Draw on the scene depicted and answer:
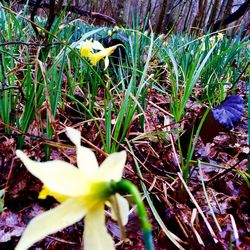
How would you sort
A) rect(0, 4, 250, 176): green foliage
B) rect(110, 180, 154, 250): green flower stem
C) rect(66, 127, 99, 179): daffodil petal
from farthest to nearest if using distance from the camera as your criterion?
rect(0, 4, 250, 176): green foliage, rect(66, 127, 99, 179): daffodil petal, rect(110, 180, 154, 250): green flower stem

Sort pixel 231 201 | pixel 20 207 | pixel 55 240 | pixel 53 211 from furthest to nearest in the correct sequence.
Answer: pixel 231 201 → pixel 20 207 → pixel 55 240 → pixel 53 211

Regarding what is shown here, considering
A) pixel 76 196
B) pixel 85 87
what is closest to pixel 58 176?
pixel 76 196

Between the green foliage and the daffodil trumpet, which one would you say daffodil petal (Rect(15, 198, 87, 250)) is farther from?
the green foliage

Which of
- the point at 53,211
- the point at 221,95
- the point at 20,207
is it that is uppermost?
the point at 53,211

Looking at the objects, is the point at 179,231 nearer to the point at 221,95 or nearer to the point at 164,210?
the point at 164,210

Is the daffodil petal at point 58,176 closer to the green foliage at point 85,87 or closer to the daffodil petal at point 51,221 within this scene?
the daffodil petal at point 51,221

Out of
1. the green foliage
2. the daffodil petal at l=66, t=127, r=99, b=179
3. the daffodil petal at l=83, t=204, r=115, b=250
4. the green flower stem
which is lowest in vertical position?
the green foliage

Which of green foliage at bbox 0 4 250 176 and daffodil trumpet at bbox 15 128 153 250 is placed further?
green foliage at bbox 0 4 250 176

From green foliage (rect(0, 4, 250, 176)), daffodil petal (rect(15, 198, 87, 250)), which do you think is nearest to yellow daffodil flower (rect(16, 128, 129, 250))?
daffodil petal (rect(15, 198, 87, 250))

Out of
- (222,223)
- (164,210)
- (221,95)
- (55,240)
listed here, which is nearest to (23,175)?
(55,240)
